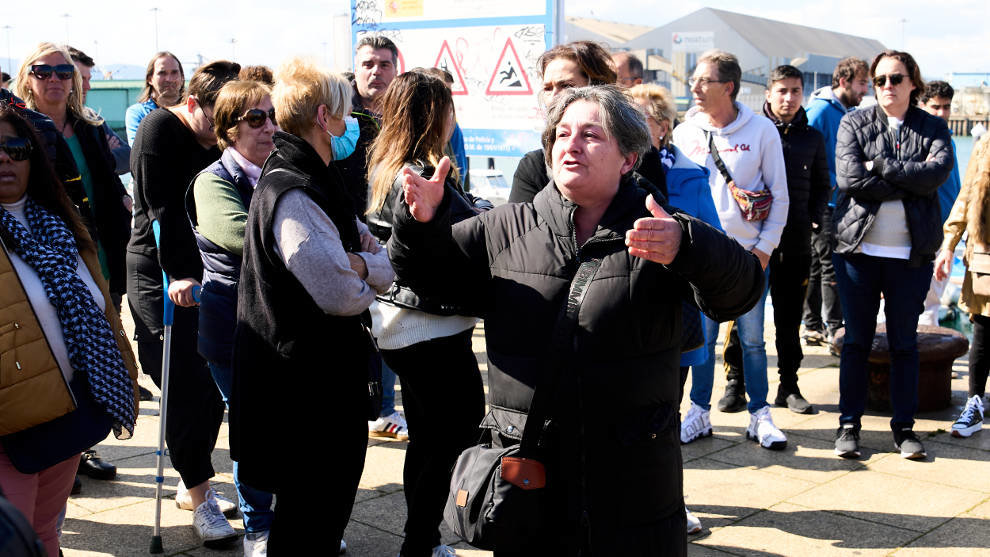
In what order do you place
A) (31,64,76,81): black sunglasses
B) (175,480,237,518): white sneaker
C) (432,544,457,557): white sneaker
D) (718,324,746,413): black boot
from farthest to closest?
(718,324,746,413): black boot
(31,64,76,81): black sunglasses
(175,480,237,518): white sneaker
(432,544,457,557): white sneaker

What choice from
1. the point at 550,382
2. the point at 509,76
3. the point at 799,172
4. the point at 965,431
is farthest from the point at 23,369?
the point at 509,76

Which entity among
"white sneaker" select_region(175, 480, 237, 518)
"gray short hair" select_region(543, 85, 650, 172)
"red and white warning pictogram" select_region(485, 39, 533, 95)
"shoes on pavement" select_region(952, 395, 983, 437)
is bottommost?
"white sneaker" select_region(175, 480, 237, 518)

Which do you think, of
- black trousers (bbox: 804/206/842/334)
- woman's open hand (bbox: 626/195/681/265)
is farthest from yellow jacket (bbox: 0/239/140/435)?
black trousers (bbox: 804/206/842/334)

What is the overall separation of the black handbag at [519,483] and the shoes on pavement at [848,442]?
11.7 feet

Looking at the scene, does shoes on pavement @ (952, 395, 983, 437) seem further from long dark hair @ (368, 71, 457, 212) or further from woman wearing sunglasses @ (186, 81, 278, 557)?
woman wearing sunglasses @ (186, 81, 278, 557)

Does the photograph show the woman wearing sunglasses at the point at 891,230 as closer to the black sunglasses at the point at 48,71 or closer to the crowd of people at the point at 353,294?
the crowd of people at the point at 353,294

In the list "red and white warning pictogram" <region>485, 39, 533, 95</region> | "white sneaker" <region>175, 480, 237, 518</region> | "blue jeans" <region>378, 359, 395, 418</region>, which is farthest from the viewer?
"red and white warning pictogram" <region>485, 39, 533, 95</region>

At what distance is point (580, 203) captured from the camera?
2.78 m

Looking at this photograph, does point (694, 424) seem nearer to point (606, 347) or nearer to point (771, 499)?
point (771, 499)

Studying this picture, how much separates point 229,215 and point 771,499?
3141mm

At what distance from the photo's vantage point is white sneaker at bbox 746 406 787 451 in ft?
19.0

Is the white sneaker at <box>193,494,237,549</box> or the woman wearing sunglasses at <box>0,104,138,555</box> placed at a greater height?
the woman wearing sunglasses at <box>0,104,138,555</box>

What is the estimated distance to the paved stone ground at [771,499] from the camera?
14.4 feet

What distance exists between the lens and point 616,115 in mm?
2775
